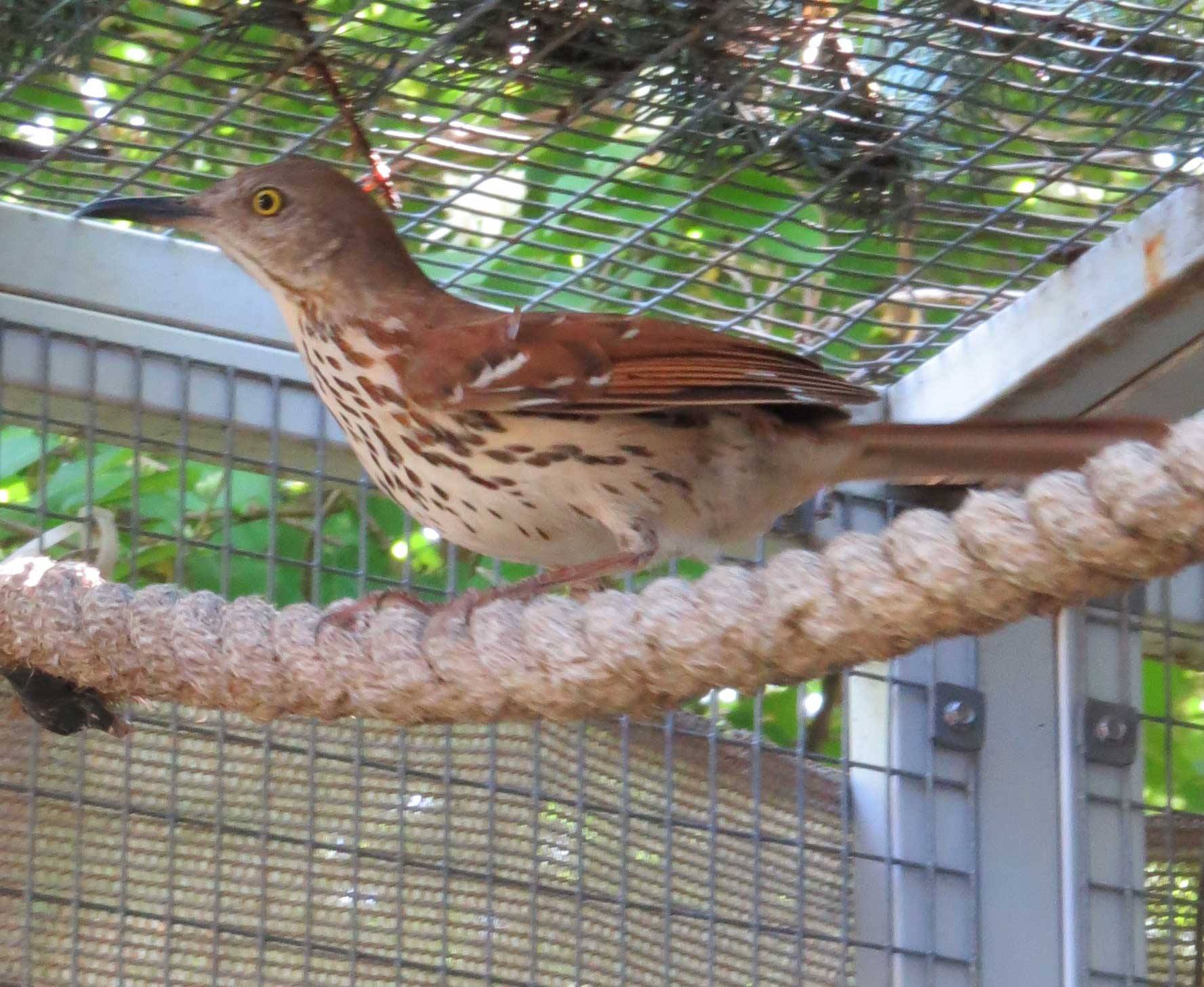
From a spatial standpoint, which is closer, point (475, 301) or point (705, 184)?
point (705, 184)

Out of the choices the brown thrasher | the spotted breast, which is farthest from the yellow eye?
the spotted breast

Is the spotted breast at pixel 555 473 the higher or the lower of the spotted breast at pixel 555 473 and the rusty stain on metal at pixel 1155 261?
the lower

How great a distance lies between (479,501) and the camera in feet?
6.72

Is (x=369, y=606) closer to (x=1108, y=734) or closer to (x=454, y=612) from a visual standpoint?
(x=454, y=612)

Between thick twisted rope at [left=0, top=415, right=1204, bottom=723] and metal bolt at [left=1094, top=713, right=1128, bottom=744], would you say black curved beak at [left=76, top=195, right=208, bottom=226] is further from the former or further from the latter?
metal bolt at [left=1094, top=713, right=1128, bottom=744]

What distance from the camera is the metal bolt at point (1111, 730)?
2.39 meters

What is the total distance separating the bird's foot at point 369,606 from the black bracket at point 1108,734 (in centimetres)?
89

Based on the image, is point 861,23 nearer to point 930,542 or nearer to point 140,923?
point 930,542

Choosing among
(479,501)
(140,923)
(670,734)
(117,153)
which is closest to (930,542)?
(479,501)

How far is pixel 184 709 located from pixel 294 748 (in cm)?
16

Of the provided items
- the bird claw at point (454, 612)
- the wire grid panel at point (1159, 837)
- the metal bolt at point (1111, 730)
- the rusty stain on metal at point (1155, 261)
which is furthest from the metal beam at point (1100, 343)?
the bird claw at point (454, 612)

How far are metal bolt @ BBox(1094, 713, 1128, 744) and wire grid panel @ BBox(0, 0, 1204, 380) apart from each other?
21.9 inches

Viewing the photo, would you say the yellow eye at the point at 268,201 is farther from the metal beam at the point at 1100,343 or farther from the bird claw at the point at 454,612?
the metal beam at the point at 1100,343

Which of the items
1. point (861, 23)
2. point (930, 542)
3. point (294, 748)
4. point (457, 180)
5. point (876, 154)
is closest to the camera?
point (930, 542)
